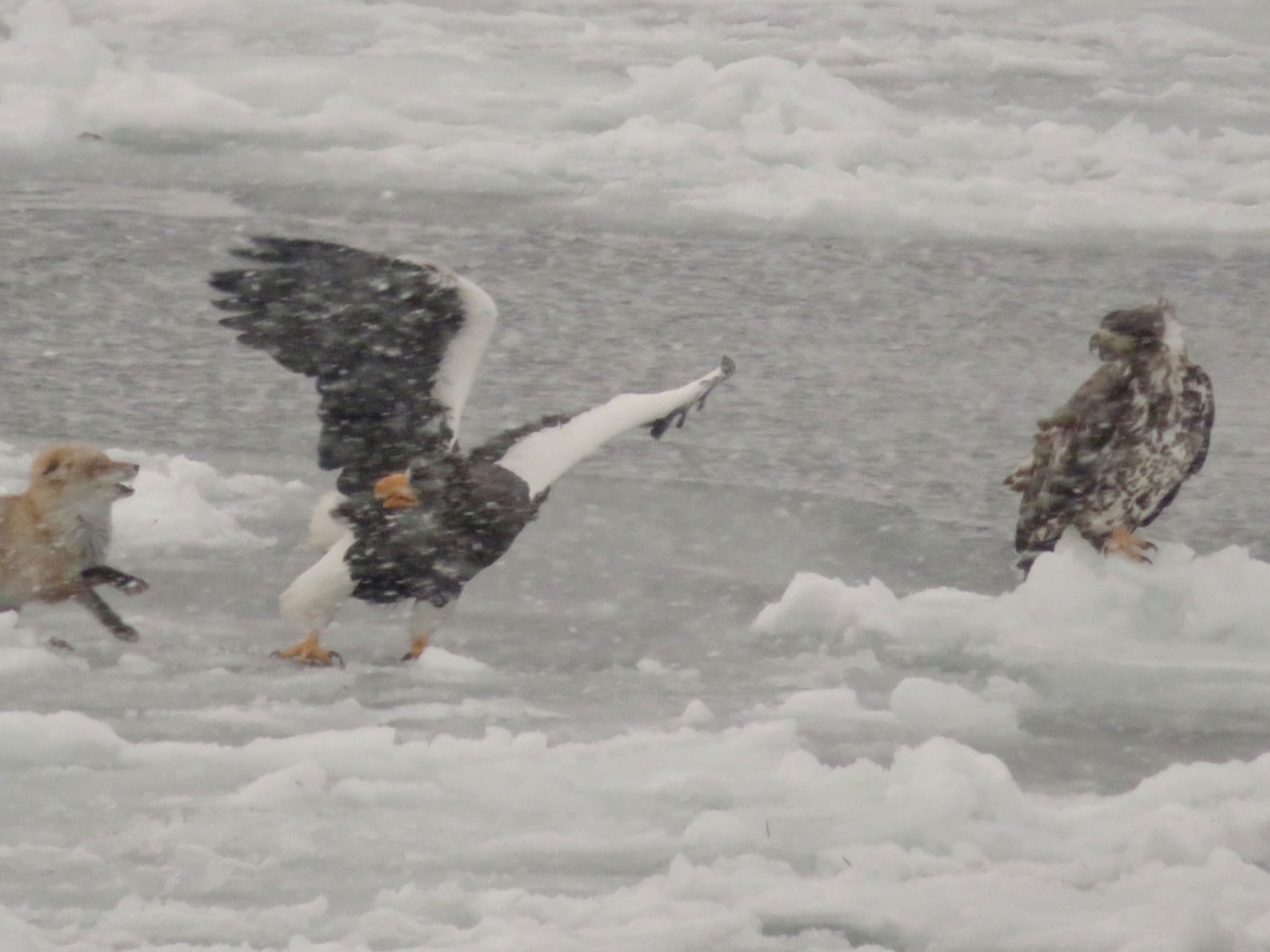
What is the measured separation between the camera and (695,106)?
13.5 m

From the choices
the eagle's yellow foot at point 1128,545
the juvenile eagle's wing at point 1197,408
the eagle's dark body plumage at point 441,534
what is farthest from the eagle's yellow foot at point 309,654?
the juvenile eagle's wing at point 1197,408

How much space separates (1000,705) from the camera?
15.8 feet

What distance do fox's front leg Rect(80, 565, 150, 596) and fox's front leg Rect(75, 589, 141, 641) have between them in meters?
0.02

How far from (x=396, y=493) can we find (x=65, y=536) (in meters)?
0.81

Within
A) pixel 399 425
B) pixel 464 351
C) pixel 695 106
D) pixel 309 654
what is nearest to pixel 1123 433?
pixel 464 351

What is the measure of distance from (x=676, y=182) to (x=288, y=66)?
4.02 meters

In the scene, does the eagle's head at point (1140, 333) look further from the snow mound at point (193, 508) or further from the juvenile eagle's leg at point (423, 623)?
the snow mound at point (193, 508)

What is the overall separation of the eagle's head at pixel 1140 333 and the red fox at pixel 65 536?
2584mm

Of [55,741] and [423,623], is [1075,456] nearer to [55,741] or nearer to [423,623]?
[423,623]

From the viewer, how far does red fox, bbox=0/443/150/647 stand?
509 centimetres

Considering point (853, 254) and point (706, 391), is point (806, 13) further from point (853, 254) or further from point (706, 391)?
point (706, 391)

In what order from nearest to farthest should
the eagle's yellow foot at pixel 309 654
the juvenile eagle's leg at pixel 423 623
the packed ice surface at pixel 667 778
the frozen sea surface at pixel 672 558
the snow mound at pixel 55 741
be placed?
the packed ice surface at pixel 667 778 → the frozen sea surface at pixel 672 558 → the snow mound at pixel 55 741 → the eagle's yellow foot at pixel 309 654 → the juvenile eagle's leg at pixel 423 623

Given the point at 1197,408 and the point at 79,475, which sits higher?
the point at 1197,408

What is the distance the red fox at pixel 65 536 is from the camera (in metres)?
5.09
